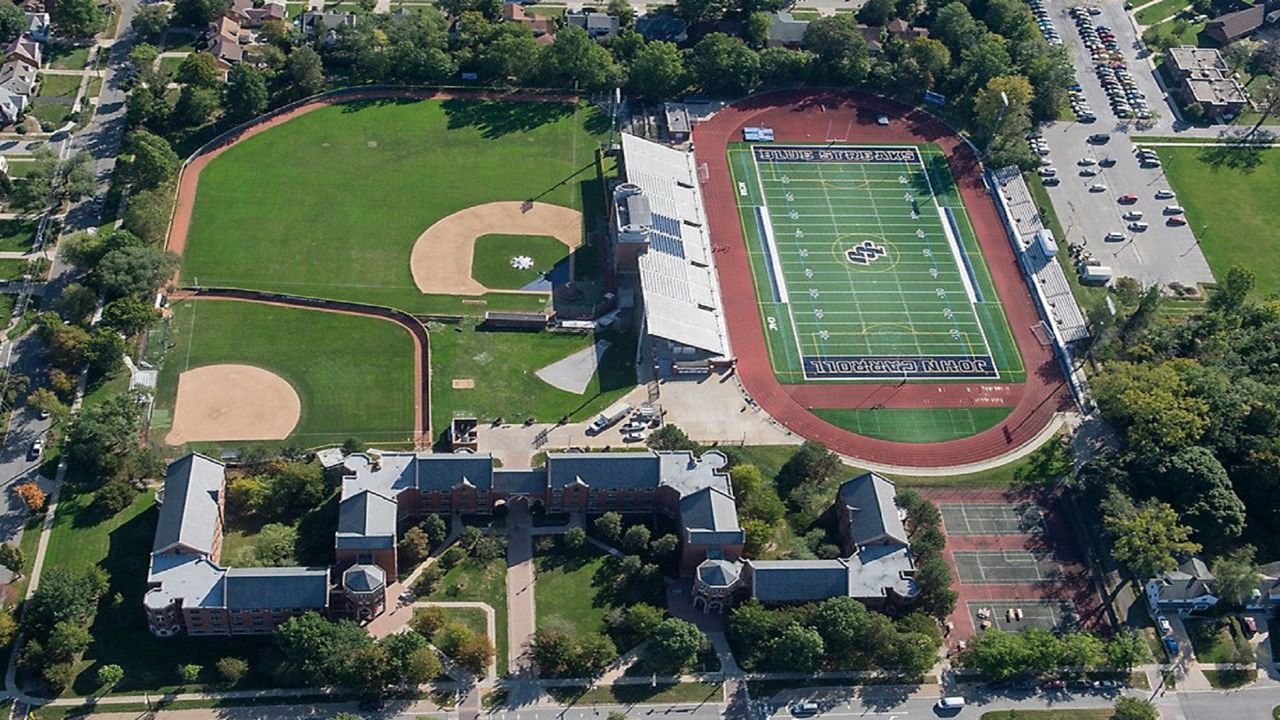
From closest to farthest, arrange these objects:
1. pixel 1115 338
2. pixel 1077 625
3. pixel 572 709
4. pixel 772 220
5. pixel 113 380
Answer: pixel 572 709
pixel 1077 625
pixel 113 380
pixel 1115 338
pixel 772 220

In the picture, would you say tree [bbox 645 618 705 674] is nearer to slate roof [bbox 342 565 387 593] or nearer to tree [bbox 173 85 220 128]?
slate roof [bbox 342 565 387 593]

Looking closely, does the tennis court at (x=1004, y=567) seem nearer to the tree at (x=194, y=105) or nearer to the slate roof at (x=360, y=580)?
the slate roof at (x=360, y=580)

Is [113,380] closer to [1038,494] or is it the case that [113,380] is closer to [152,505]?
[152,505]

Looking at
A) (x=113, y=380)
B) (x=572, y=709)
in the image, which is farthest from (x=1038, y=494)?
(x=113, y=380)

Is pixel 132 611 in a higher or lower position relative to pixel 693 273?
lower

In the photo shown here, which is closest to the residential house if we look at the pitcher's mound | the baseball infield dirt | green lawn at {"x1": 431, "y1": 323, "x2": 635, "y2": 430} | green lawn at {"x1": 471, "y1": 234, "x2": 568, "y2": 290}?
green lawn at {"x1": 431, "y1": 323, "x2": 635, "y2": 430}

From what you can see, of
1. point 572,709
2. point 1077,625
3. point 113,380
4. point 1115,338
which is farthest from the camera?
point 1115,338

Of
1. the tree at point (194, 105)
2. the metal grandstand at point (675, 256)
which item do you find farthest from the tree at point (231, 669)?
the tree at point (194, 105)
